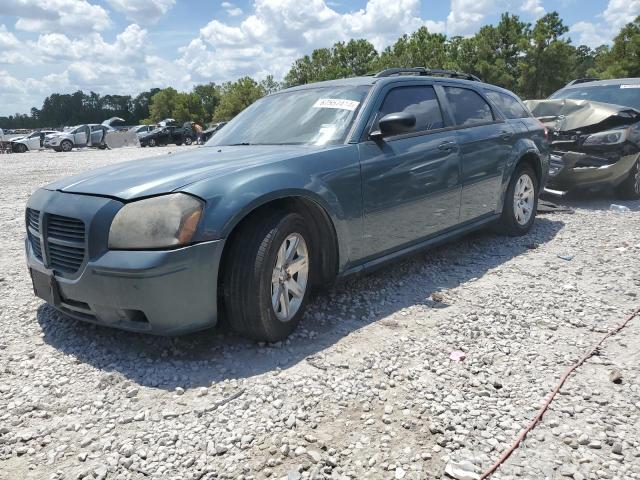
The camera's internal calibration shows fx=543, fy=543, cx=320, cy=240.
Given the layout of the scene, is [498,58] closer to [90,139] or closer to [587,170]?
[90,139]

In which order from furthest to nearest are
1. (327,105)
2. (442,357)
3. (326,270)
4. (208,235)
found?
(327,105) → (326,270) → (442,357) → (208,235)

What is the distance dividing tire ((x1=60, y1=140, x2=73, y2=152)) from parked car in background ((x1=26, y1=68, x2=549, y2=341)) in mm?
33752

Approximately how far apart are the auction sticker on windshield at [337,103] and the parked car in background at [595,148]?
15.5 ft

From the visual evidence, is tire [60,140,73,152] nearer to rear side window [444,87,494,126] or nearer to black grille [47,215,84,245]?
rear side window [444,87,494,126]

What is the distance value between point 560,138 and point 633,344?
5.14 m

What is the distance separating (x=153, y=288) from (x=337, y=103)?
2.07 m

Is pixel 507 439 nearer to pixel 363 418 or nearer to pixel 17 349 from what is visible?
pixel 363 418

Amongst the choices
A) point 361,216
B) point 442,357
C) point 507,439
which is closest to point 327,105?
point 361,216

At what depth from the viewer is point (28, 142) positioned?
35781 millimetres

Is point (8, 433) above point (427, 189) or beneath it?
beneath

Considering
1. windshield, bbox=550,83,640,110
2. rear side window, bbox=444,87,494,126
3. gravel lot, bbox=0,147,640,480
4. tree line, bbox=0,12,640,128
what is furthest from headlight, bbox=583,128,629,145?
tree line, bbox=0,12,640,128

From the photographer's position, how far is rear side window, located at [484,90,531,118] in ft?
18.6

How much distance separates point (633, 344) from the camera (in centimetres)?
328

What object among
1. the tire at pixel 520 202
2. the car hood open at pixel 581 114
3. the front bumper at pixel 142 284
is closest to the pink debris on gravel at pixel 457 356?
the front bumper at pixel 142 284
